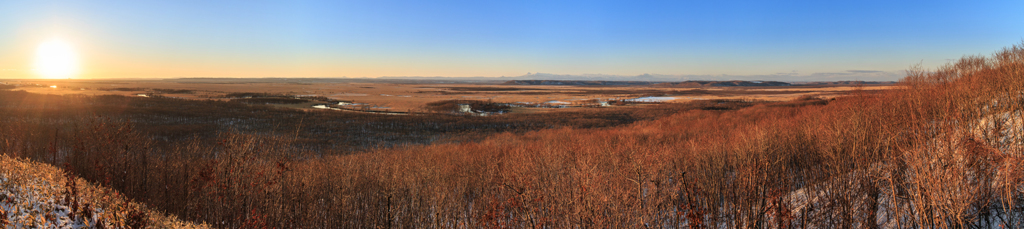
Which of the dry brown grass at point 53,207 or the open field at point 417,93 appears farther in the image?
the open field at point 417,93

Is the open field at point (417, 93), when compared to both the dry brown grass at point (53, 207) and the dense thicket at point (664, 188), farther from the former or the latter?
the dry brown grass at point (53, 207)

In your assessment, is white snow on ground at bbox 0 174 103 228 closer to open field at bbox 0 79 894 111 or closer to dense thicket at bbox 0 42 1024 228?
dense thicket at bbox 0 42 1024 228

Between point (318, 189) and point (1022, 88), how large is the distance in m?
15.1

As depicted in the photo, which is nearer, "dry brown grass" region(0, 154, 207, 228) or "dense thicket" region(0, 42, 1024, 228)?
"dry brown grass" region(0, 154, 207, 228)

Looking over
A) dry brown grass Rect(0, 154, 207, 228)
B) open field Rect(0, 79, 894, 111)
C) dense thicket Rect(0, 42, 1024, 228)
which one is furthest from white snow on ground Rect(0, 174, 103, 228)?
open field Rect(0, 79, 894, 111)

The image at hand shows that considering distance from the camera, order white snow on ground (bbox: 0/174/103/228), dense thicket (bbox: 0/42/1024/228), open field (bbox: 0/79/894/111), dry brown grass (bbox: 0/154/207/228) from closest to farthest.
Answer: white snow on ground (bbox: 0/174/103/228)
dry brown grass (bbox: 0/154/207/228)
dense thicket (bbox: 0/42/1024/228)
open field (bbox: 0/79/894/111)

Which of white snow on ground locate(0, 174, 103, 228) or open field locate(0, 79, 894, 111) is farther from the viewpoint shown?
open field locate(0, 79, 894, 111)

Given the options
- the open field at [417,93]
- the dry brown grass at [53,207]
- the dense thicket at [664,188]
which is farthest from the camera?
the open field at [417,93]

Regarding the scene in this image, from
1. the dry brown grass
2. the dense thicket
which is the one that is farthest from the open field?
the dry brown grass

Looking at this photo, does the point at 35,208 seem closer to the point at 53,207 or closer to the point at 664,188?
the point at 53,207

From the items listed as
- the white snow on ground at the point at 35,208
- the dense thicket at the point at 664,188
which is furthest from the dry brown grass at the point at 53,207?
the dense thicket at the point at 664,188

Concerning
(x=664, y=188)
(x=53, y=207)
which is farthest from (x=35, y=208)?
(x=664, y=188)

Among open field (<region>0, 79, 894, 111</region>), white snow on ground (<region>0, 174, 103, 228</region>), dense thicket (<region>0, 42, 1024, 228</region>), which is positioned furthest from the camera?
open field (<region>0, 79, 894, 111</region>)

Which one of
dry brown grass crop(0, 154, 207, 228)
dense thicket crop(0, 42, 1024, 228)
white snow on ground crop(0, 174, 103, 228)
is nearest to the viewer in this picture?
white snow on ground crop(0, 174, 103, 228)
